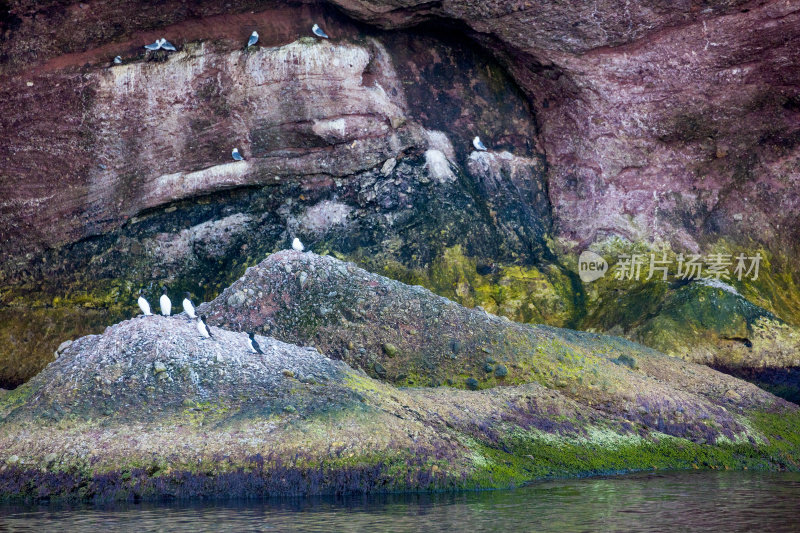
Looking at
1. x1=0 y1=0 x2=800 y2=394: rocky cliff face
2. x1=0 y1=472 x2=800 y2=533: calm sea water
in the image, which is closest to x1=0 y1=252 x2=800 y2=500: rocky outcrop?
x1=0 y1=472 x2=800 y2=533: calm sea water

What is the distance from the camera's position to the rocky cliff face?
848 inches

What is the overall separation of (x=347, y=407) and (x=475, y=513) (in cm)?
237

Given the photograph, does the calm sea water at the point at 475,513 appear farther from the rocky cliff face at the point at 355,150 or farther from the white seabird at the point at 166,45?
the white seabird at the point at 166,45

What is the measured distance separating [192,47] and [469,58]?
655 cm

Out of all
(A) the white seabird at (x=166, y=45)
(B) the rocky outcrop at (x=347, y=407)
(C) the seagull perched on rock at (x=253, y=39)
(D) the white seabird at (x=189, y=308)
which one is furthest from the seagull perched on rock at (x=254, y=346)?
(A) the white seabird at (x=166, y=45)

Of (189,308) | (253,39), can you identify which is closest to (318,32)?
(253,39)

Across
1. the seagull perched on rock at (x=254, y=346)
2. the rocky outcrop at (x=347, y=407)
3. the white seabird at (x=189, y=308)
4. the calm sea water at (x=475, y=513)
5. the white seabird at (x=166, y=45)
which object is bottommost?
the calm sea water at (x=475, y=513)

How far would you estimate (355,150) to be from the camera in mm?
22328

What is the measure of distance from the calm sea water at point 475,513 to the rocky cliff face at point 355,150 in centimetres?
1004

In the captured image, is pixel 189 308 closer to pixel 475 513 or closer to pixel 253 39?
pixel 475 513

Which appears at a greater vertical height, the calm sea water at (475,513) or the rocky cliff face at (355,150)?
the rocky cliff face at (355,150)

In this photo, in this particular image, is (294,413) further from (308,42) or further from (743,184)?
(743,184)

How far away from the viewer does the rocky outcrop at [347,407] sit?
36.8 feet

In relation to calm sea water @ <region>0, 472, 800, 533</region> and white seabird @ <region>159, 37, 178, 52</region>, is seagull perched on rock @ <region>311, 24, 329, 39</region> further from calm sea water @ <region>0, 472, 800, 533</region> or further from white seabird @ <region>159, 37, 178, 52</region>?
calm sea water @ <region>0, 472, 800, 533</region>
